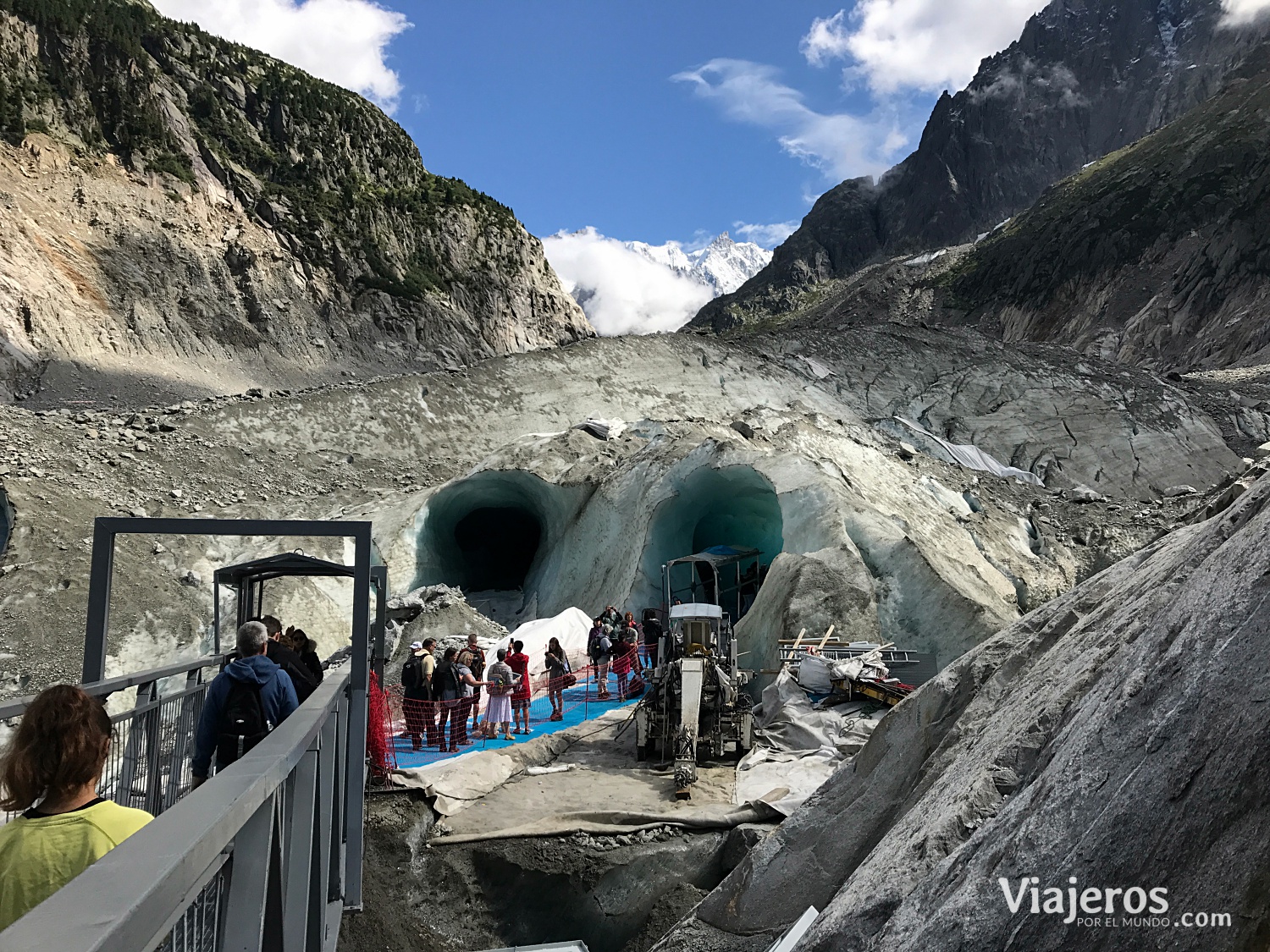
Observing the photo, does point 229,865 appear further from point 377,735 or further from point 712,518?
point 712,518

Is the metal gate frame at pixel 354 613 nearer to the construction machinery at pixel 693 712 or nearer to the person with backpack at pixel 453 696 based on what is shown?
the construction machinery at pixel 693 712

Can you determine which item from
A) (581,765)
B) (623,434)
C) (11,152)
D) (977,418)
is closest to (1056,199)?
(977,418)

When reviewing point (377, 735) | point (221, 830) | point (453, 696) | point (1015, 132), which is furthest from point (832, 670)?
point (1015, 132)

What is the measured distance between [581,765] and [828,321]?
80.1 meters

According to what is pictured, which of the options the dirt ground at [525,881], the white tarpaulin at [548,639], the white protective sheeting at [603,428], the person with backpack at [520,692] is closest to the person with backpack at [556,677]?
the white tarpaulin at [548,639]

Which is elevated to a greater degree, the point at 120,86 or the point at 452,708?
the point at 120,86

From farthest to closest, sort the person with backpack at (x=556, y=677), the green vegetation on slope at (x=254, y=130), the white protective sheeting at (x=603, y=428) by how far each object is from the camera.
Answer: the green vegetation on slope at (x=254, y=130), the white protective sheeting at (x=603, y=428), the person with backpack at (x=556, y=677)

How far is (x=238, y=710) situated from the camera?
3.97m

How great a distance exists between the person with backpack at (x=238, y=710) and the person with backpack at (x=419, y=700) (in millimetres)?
→ 6663

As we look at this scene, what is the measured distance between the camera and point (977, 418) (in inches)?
1409

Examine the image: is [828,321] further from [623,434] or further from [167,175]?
[623,434]

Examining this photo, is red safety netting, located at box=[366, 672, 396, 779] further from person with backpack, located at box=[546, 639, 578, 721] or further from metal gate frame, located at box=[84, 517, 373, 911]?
person with backpack, located at box=[546, 639, 578, 721]

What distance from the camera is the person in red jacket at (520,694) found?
11445 millimetres

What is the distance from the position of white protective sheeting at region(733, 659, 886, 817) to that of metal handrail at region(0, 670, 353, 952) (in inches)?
222
